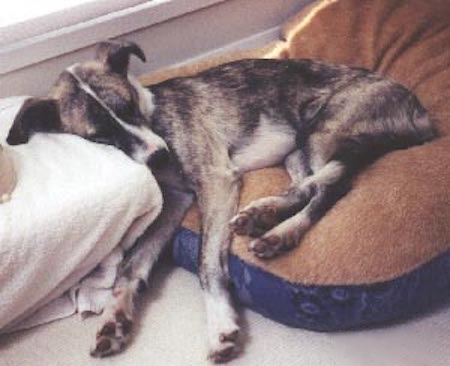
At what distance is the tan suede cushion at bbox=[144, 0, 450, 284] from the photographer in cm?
204

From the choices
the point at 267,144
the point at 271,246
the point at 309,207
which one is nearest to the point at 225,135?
the point at 267,144

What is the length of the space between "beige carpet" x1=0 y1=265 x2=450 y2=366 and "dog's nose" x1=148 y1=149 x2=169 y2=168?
18.3 inches

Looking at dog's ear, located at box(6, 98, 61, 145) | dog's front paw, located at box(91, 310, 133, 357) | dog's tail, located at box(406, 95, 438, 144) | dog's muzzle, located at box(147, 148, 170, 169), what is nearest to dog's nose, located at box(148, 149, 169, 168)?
dog's muzzle, located at box(147, 148, 170, 169)

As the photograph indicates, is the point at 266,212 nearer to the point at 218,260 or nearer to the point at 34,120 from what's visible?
the point at 218,260

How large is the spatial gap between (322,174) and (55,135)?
911 millimetres

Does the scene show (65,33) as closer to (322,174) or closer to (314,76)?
(314,76)

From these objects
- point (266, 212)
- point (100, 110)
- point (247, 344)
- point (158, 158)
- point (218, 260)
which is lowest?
point (247, 344)

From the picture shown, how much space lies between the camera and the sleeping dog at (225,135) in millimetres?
2148

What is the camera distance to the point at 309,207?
2.19 metres

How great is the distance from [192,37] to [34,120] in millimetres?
1042

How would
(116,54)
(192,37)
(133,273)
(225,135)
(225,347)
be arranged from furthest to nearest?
(192,37) < (225,135) < (116,54) < (133,273) < (225,347)

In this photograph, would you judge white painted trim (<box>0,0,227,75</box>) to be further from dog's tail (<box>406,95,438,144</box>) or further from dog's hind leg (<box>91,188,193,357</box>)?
dog's tail (<box>406,95,438,144</box>)

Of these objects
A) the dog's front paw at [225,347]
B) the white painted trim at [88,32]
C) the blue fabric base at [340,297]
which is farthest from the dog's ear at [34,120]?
the dog's front paw at [225,347]

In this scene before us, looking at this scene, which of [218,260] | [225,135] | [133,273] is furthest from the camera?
[225,135]
